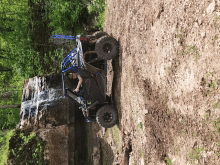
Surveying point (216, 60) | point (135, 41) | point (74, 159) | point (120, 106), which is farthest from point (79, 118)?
point (216, 60)

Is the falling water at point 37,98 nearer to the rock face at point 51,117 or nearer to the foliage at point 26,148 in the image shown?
the rock face at point 51,117

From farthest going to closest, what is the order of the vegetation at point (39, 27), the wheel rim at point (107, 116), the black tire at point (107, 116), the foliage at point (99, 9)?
the vegetation at point (39, 27) < the foliage at point (99, 9) < the wheel rim at point (107, 116) < the black tire at point (107, 116)

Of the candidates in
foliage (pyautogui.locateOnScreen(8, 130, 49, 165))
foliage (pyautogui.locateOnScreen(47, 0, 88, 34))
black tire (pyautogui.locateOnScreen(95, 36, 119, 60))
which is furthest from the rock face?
black tire (pyautogui.locateOnScreen(95, 36, 119, 60))

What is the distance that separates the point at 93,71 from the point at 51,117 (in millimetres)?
3539

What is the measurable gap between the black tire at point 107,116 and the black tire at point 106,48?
74.3 inches

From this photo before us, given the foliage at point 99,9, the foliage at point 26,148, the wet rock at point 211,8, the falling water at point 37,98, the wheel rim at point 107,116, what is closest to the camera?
the wet rock at point 211,8

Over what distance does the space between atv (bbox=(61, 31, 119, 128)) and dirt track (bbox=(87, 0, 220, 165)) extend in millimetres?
636

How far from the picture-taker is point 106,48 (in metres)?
5.85

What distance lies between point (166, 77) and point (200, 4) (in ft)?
4.37

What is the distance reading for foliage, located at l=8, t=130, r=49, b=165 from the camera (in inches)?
257

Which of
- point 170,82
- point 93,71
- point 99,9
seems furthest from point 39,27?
point 170,82

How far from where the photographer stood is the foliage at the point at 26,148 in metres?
6.52

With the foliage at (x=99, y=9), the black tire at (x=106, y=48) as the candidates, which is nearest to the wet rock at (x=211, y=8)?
the black tire at (x=106, y=48)

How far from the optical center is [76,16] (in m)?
8.99
